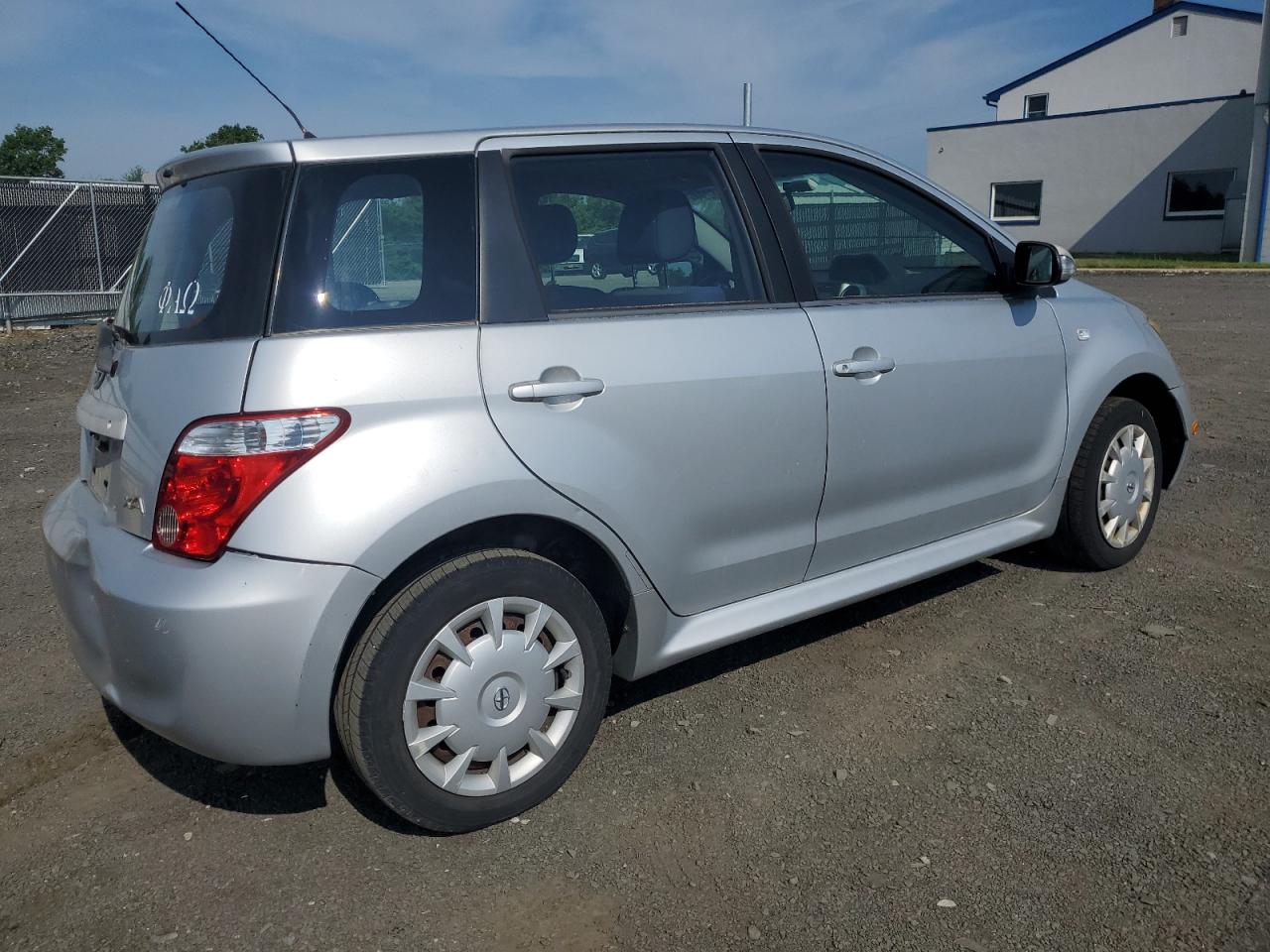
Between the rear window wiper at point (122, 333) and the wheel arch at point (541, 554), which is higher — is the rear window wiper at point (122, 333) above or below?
above

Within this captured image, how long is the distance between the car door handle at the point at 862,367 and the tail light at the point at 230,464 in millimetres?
1601

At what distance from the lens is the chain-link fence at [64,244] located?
14.9 m

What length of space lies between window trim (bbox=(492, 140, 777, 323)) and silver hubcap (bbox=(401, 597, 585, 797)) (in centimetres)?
79

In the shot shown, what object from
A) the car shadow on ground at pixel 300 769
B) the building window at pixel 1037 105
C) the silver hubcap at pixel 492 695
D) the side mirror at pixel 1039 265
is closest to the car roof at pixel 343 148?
the silver hubcap at pixel 492 695

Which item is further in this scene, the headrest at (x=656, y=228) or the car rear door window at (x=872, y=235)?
the car rear door window at (x=872, y=235)

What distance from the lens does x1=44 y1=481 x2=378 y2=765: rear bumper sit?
247 centimetres

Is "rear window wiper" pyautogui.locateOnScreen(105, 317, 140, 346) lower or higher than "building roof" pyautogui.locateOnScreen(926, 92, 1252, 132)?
lower

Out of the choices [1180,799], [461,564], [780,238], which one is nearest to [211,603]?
[461,564]

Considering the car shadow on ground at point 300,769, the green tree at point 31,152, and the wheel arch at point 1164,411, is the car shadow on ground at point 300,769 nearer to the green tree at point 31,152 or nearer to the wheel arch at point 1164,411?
the wheel arch at point 1164,411

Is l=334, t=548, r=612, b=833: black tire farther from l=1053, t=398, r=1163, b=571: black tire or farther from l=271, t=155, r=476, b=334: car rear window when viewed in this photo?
l=1053, t=398, r=1163, b=571: black tire

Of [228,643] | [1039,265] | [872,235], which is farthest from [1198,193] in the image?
[228,643]

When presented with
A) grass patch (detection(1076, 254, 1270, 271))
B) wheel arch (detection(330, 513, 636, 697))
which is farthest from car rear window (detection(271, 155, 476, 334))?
grass patch (detection(1076, 254, 1270, 271))

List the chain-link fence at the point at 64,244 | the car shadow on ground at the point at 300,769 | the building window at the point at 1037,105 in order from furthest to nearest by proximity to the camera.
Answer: the building window at the point at 1037,105
the chain-link fence at the point at 64,244
the car shadow on ground at the point at 300,769

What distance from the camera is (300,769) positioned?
3.25m
